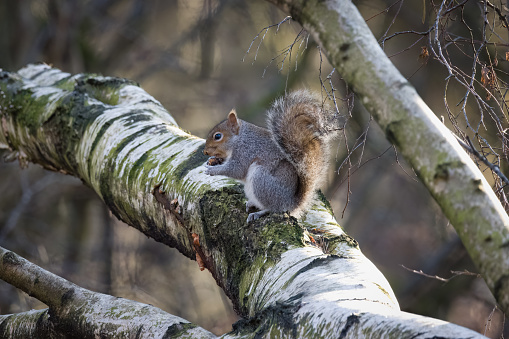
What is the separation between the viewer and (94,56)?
5281 millimetres

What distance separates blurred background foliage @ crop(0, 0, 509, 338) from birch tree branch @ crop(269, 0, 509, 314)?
10.8ft

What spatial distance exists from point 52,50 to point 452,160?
16.3 ft

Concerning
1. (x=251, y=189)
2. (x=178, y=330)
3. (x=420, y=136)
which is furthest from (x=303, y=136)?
(x=420, y=136)

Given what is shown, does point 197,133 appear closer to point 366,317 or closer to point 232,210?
point 232,210

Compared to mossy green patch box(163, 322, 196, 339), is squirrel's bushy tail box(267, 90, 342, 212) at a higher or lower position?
higher

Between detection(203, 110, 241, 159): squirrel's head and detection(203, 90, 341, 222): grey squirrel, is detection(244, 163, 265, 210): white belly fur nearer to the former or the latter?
detection(203, 90, 341, 222): grey squirrel

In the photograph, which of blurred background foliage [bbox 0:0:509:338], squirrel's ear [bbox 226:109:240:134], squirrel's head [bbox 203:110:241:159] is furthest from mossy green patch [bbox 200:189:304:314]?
blurred background foliage [bbox 0:0:509:338]

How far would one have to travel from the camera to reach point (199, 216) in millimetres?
1759

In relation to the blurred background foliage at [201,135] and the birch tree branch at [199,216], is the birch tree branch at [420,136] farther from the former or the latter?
the blurred background foliage at [201,135]

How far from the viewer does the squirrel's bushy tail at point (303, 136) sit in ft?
6.81

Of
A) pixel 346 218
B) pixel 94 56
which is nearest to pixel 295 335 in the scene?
pixel 346 218

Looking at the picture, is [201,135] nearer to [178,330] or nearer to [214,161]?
[214,161]

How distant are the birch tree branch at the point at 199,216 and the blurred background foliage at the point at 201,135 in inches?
75.1

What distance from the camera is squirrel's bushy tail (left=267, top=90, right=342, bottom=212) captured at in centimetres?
208
